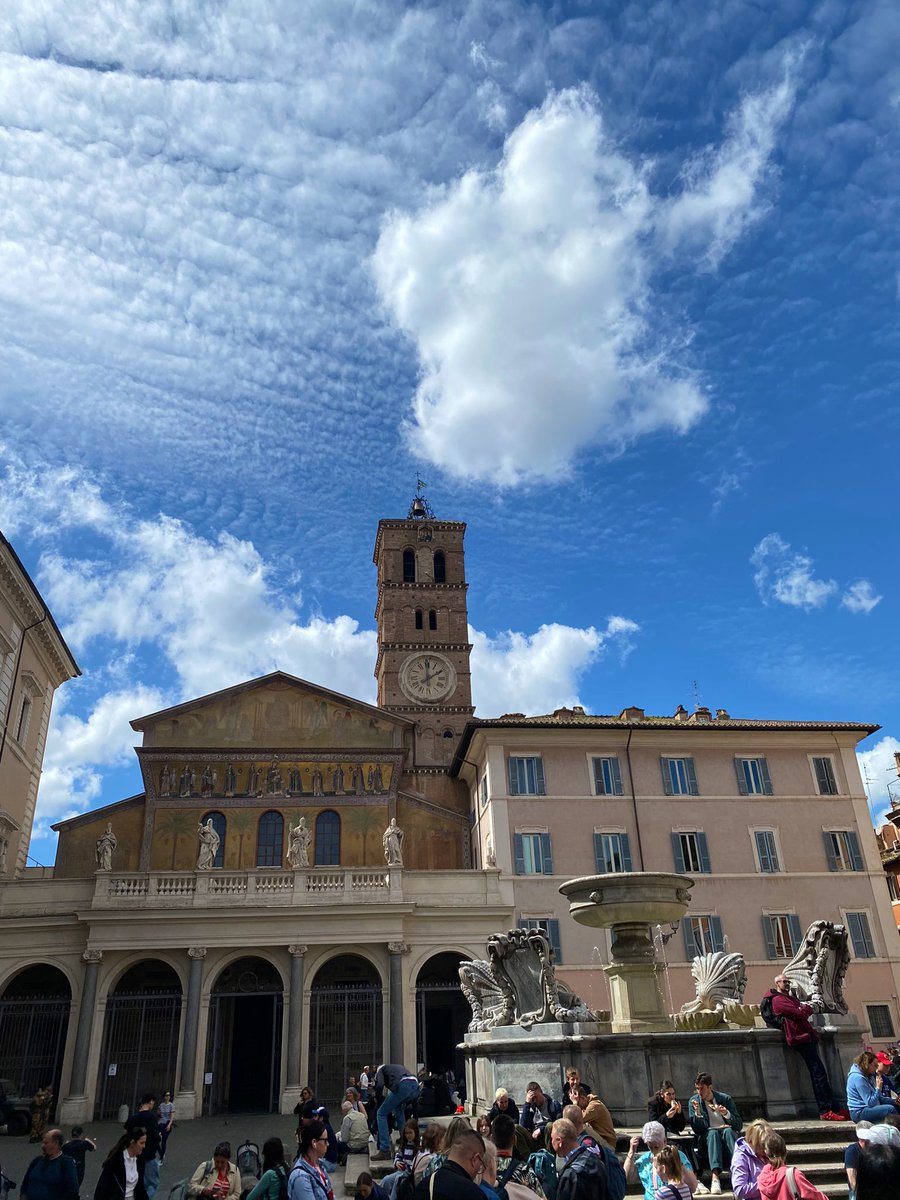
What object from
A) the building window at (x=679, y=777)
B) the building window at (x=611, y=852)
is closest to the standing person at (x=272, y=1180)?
the building window at (x=611, y=852)

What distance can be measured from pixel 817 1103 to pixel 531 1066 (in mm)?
3401

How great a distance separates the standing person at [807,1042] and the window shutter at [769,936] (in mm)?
19705

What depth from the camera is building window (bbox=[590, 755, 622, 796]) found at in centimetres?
3136

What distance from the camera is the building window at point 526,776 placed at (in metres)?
31.0

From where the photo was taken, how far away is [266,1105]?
1112 inches

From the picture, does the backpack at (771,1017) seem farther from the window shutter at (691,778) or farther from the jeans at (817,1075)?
the window shutter at (691,778)

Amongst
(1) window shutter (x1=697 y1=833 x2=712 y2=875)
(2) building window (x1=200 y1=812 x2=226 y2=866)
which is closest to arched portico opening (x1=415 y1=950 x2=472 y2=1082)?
(2) building window (x1=200 y1=812 x2=226 y2=866)

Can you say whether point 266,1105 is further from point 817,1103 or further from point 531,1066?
point 817,1103

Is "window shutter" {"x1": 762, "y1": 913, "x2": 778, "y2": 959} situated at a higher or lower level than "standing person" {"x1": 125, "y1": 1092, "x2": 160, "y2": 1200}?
higher

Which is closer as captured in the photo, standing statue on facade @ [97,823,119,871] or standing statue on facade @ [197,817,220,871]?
standing statue on facade @ [97,823,119,871]

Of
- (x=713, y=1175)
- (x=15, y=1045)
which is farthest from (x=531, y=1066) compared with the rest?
(x=15, y=1045)

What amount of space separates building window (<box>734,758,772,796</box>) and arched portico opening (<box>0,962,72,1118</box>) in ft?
73.4

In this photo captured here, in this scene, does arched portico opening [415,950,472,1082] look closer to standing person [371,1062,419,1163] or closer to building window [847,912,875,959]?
building window [847,912,875,959]

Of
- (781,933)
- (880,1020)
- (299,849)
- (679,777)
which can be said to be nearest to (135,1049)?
(299,849)
